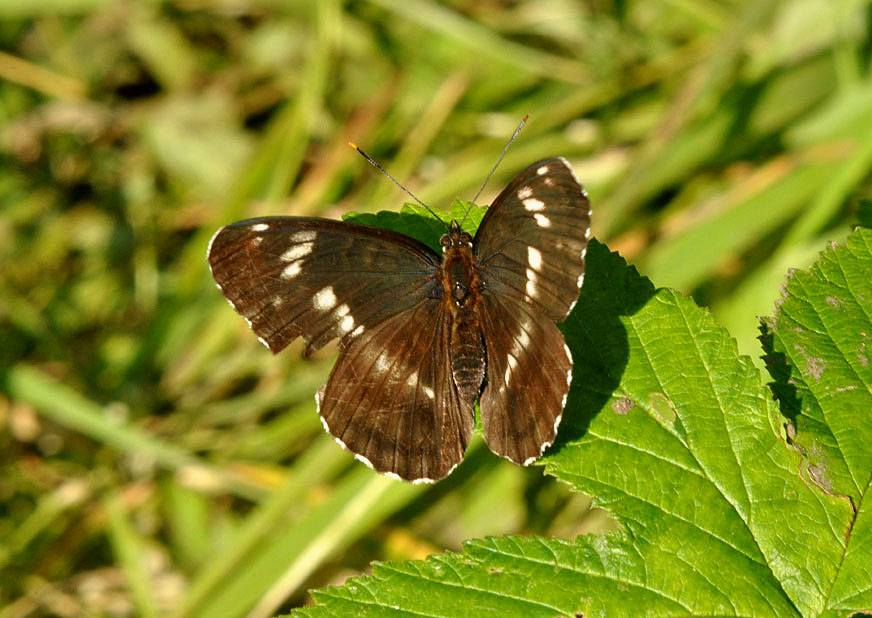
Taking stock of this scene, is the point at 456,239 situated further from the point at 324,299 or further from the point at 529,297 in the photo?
the point at 324,299

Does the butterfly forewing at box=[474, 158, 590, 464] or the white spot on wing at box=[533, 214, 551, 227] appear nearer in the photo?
the butterfly forewing at box=[474, 158, 590, 464]

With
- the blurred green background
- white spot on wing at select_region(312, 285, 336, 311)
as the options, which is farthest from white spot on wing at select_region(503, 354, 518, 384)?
the blurred green background

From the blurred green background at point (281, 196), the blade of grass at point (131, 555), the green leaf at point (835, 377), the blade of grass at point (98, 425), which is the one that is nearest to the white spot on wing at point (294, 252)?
the green leaf at point (835, 377)

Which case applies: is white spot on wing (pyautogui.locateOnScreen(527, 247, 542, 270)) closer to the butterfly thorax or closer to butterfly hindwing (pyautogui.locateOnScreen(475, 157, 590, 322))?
butterfly hindwing (pyautogui.locateOnScreen(475, 157, 590, 322))

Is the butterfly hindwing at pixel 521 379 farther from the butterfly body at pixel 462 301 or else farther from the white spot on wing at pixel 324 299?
the white spot on wing at pixel 324 299

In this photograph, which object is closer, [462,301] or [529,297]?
[529,297]

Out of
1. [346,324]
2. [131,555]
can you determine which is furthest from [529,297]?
[131,555]
